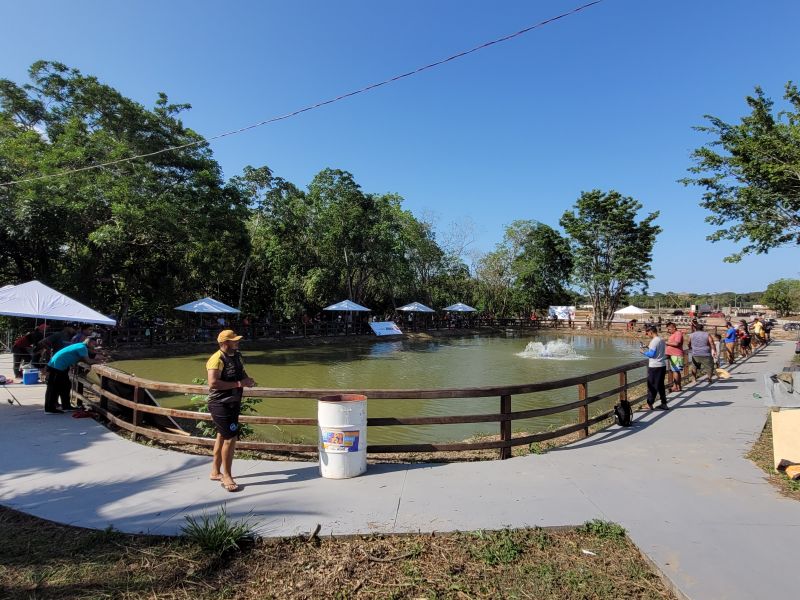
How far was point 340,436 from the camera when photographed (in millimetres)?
4602

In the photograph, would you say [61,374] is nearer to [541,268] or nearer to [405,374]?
[405,374]

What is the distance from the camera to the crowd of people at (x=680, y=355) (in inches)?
331

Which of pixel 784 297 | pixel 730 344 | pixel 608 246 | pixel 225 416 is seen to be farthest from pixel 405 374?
pixel 784 297

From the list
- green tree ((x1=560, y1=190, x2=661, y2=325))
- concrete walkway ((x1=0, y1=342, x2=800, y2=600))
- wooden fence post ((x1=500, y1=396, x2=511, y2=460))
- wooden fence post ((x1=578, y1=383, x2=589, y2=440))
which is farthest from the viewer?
green tree ((x1=560, y1=190, x2=661, y2=325))

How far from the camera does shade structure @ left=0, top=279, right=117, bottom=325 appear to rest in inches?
365

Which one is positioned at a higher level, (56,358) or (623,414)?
(56,358)

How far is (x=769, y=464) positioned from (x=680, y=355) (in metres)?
5.84

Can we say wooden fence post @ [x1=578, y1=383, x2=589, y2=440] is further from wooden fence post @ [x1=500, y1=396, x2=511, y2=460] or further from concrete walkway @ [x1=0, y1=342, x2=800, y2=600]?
wooden fence post @ [x1=500, y1=396, x2=511, y2=460]

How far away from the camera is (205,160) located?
22922 millimetres

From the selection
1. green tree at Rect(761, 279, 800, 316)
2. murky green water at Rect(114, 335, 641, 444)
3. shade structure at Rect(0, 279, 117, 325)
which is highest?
green tree at Rect(761, 279, 800, 316)

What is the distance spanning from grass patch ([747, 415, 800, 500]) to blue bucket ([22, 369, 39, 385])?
1351 centimetres

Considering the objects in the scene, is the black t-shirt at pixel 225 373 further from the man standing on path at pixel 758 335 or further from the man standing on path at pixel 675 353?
the man standing on path at pixel 758 335

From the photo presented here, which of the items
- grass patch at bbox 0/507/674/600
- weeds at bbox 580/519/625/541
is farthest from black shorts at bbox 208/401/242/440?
weeds at bbox 580/519/625/541

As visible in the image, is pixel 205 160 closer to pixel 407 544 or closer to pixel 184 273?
pixel 184 273
